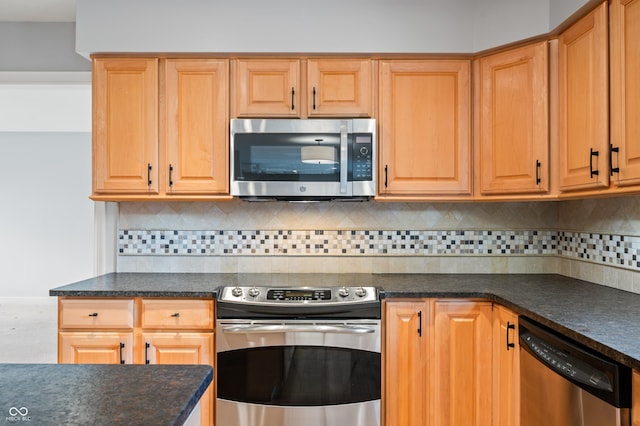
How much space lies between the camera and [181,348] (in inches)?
81.5

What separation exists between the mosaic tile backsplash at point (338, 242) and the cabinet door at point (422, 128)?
16.1 inches

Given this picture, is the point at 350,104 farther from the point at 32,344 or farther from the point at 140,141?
the point at 32,344

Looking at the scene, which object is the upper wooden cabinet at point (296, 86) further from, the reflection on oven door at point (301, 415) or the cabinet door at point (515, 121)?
the reflection on oven door at point (301, 415)

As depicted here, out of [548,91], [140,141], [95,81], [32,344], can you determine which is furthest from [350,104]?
[32,344]

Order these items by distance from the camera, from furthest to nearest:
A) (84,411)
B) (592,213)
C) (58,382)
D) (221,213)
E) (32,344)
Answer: (32,344) < (221,213) < (592,213) < (58,382) < (84,411)

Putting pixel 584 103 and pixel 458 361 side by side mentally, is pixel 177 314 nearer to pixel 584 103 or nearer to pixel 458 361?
pixel 458 361

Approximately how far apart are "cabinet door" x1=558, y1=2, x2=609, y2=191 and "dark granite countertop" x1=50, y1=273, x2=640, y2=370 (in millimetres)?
512

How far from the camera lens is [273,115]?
2.35m

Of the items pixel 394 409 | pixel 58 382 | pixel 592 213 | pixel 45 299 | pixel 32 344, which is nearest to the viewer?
pixel 58 382

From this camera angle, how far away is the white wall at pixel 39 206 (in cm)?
528

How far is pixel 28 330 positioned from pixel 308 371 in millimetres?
3741

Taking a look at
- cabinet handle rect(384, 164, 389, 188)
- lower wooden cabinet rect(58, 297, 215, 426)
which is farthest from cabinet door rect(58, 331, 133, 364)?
cabinet handle rect(384, 164, 389, 188)

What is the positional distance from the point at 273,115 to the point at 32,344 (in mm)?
3450

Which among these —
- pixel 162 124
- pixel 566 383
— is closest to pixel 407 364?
pixel 566 383
